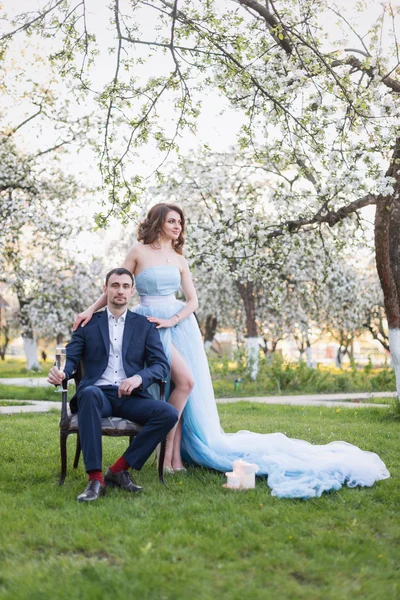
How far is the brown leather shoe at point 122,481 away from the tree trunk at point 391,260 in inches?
200

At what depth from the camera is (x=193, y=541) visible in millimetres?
3654

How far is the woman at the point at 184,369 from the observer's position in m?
5.58

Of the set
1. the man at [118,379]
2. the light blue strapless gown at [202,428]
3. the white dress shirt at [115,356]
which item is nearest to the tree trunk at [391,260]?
the light blue strapless gown at [202,428]

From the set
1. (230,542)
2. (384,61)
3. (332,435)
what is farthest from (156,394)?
(384,61)

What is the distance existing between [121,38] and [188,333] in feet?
8.88

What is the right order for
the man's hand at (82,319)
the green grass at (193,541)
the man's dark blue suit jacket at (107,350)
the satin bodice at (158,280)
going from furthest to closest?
1. the satin bodice at (158,280)
2. the man's hand at (82,319)
3. the man's dark blue suit jacket at (107,350)
4. the green grass at (193,541)

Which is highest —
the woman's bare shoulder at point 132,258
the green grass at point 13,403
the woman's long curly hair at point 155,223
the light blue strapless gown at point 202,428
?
the woman's long curly hair at point 155,223

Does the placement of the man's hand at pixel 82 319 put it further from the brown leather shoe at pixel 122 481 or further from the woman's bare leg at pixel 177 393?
the brown leather shoe at pixel 122 481

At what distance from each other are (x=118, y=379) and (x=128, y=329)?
39cm

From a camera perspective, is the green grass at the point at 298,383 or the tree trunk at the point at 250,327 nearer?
the green grass at the point at 298,383

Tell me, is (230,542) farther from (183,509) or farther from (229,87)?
(229,87)

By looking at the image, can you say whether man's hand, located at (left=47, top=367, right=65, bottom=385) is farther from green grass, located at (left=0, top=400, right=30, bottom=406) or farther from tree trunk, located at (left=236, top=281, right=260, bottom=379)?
tree trunk, located at (left=236, top=281, right=260, bottom=379)

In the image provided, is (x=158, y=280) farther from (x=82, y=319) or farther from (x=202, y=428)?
(x=202, y=428)

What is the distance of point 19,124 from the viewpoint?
17.7 m
